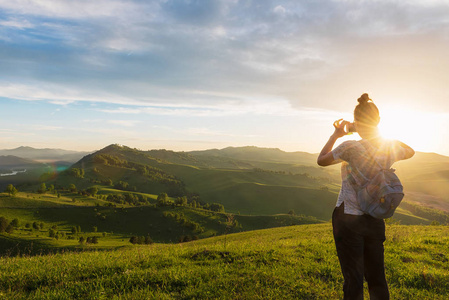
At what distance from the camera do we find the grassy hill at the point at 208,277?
5566mm

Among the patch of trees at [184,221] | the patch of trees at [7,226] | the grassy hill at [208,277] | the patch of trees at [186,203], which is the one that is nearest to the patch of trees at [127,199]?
the patch of trees at [186,203]

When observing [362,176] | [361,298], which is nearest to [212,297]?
[361,298]

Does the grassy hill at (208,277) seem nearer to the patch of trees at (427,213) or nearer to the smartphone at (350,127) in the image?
the smartphone at (350,127)

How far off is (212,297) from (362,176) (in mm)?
3770

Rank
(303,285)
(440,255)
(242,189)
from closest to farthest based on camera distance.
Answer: (303,285) < (440,255) < (242,189)

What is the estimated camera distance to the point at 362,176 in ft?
12.7

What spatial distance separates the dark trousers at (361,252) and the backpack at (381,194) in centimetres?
21

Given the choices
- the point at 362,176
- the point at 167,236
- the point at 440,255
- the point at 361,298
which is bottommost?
the point at 167,236

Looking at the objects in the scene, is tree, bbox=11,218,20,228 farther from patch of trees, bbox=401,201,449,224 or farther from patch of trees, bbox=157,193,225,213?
patch of trees, bbox=401,201,449,224

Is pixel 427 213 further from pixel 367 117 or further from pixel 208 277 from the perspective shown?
pixel 367 117

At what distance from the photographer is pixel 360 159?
3945 mm

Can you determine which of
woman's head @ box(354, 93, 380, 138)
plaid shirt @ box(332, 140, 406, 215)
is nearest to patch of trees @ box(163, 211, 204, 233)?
plaid shirt @ box(332, 140, 406, 215)

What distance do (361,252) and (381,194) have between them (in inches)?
35.4

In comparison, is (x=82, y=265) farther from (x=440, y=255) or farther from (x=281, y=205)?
(x=281, y=205)
